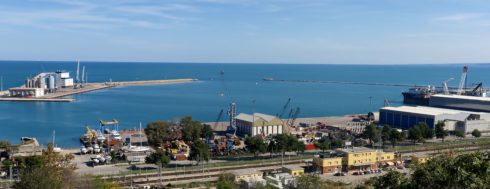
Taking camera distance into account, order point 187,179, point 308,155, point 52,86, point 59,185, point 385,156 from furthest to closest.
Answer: point 52,86 → point 308,155 → point 385,156 → point 187,179 → point 59,185

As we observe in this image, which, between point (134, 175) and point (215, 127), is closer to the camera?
point (134, 175)

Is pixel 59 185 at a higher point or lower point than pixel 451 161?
lower

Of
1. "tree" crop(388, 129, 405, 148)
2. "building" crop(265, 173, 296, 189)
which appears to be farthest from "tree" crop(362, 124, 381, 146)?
"building" crop(265, 173, 296, 189)

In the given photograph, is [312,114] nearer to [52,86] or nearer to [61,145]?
[61,145]

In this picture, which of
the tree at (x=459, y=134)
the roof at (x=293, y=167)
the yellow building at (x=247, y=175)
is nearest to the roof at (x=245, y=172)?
the yellow building at (x=247, y=175)

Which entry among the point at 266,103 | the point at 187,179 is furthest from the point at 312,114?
the point at 187,179

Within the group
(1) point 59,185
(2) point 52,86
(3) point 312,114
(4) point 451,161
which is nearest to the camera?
(4) point 451,161

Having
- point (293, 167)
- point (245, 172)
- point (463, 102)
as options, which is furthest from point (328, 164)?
point (463, 102)

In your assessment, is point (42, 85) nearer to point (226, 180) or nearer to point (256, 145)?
point (256, 145)
